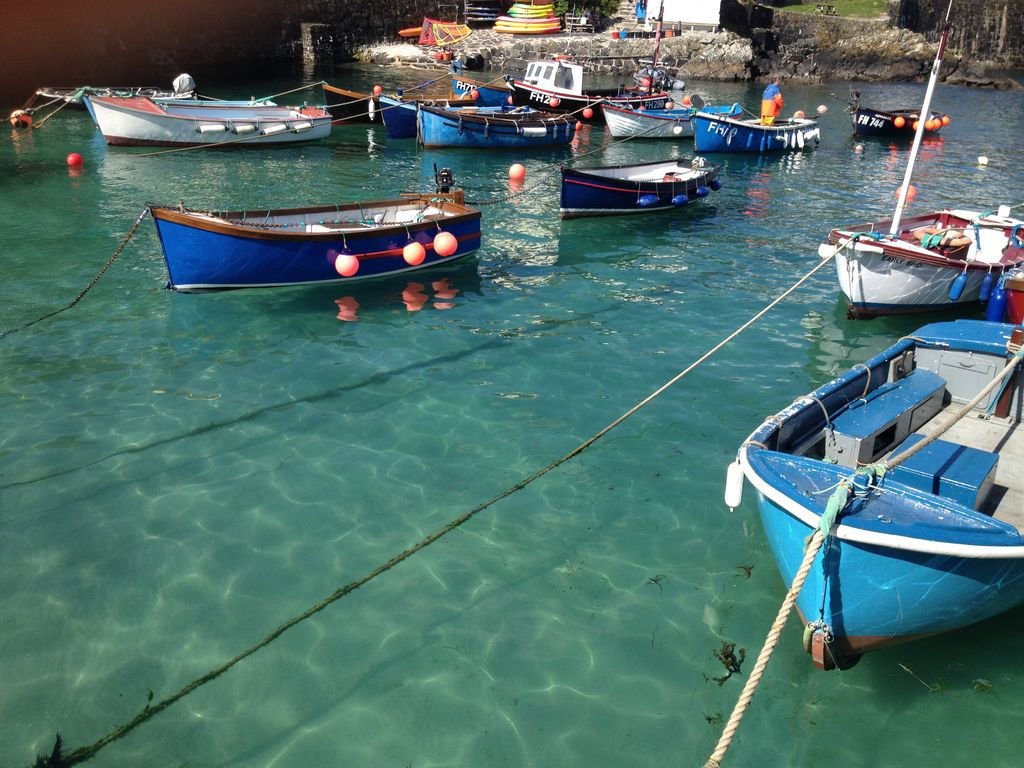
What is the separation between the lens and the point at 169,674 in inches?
273

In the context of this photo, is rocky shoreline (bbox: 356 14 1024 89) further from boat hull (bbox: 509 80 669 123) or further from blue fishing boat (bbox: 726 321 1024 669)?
blue fishing boat (bbox: 726 321 1024 669)

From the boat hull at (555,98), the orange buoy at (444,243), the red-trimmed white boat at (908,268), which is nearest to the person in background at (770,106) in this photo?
the boat hull at (555,98)

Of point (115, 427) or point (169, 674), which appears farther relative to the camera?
point (115, 427)

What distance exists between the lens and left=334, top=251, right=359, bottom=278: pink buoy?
14.5 meters

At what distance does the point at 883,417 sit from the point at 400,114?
25930 millimetres

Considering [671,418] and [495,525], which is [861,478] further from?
[671,418]

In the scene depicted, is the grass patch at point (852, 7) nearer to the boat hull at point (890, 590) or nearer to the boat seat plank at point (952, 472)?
the boat seat plank at point (952, 472)

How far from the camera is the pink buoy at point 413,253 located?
49.5 ft

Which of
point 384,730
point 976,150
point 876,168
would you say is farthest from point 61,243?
point 976,150

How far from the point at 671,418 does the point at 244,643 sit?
6.24m

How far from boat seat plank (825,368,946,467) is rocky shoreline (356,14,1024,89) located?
4718 centimetres

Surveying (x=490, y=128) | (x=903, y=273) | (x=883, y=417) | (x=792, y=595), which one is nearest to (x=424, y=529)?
(x=792, y=595)

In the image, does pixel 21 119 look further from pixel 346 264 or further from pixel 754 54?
pixel 754 54

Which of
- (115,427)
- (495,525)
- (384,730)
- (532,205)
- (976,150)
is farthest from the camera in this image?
(976,150)
